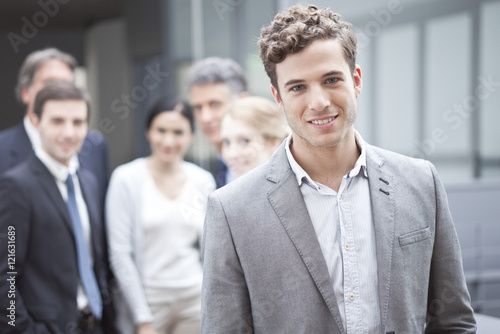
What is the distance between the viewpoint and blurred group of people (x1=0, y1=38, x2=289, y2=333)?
253 cm

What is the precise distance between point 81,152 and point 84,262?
2.67 feet

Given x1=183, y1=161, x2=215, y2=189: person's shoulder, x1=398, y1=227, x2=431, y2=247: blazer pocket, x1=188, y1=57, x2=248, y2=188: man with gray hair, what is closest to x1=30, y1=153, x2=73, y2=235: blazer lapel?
x1=183, y1=161, x2=215, y2=189: person's shoulder

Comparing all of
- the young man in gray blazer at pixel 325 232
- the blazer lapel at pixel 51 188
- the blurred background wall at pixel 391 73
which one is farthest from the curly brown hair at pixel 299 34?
the blurred background wall at pixel 391 73

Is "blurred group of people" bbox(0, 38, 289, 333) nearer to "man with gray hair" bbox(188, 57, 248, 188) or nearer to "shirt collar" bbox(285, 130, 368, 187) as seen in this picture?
"man with gray hair" bbox(188, 57, 248, 188)

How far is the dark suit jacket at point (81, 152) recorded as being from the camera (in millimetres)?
3043

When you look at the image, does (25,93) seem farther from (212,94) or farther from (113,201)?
(212,94)

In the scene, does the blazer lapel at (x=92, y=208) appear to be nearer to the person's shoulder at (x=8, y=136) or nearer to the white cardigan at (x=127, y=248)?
the white cardigan at (x=127, y=248)

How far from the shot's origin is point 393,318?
1426mm

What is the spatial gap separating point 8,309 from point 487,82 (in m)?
4.93

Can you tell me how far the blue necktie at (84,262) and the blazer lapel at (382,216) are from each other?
1701 millimetres

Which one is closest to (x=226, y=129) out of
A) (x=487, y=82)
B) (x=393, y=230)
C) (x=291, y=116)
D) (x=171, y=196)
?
(x=171, y=196)

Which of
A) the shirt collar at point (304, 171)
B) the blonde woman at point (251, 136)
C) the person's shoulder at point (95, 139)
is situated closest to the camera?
the shirt collar at point (304, 171)

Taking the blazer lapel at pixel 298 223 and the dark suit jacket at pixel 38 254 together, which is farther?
the dark suit jacket at pixel 38 254

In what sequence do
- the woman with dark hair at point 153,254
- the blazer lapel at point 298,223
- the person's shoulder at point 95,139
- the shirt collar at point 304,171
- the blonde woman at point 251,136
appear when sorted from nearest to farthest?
the blazer lapel at point 298,223
the shirt collar at point 304,171
the blonde woman at point 251,136
the woman with dark hair at point 153,254
the person's shoulder at point 95,139
